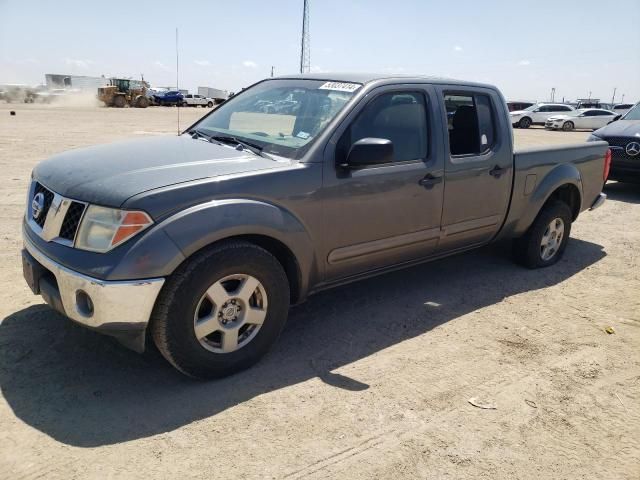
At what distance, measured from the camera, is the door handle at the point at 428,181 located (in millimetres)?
3809

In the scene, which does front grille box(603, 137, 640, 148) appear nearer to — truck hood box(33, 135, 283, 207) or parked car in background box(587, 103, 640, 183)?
parked car in background box(587, 103, 640, 183)

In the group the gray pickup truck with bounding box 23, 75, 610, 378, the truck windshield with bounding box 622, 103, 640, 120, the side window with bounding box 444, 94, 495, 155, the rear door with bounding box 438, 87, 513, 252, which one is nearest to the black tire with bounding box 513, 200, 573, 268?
the gray pickup truck with bounding box 23, 75, 610, 378

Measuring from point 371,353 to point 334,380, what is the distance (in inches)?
17.2

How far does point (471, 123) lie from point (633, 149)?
599 centimetres

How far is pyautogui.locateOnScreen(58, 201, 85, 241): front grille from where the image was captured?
8.96ft

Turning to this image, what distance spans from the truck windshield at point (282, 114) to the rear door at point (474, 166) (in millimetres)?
983

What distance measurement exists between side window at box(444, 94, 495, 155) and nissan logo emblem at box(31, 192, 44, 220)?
2.98 m

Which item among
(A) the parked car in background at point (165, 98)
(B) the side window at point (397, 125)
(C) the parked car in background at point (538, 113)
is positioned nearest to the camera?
(B) the side window at point (397, 125)

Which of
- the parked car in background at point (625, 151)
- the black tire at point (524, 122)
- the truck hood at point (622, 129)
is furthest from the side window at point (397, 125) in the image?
the black tire at point (524, 122)

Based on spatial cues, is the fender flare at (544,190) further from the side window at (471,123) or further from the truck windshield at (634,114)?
the truck windshield at (634,114)

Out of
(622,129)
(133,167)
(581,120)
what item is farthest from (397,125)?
(581,120)

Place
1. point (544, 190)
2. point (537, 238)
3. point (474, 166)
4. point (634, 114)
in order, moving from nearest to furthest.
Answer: point (474, 166) → point (544, 190) → point (537, 238) → point (634, 114)

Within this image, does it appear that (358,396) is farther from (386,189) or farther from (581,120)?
(581,120)

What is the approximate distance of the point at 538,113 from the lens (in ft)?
109
